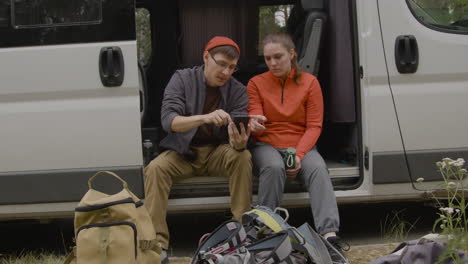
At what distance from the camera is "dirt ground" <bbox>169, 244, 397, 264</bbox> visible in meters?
3.24

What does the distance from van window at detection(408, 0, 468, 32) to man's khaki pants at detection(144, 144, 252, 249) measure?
1352 millimetres

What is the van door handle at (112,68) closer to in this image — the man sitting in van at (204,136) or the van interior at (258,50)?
the man sitting in van at (204,136)

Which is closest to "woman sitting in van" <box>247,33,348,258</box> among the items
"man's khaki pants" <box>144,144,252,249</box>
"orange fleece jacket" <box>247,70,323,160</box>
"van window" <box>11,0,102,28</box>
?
"orange fleece jacket" <box>247,70,323,160</box>

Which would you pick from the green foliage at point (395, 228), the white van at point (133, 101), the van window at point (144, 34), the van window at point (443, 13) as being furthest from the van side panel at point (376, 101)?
the van window at point (144, 34)

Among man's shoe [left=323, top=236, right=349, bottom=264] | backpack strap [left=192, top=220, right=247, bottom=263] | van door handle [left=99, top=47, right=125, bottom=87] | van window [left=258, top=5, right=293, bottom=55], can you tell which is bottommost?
man's shoe [left=323, top=236, right=349, bottom=264]

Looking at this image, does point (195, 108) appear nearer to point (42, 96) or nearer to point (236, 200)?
point (236, 200)

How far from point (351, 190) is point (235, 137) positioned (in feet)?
2.77

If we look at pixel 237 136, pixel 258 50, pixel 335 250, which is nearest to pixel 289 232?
pixel 335 250

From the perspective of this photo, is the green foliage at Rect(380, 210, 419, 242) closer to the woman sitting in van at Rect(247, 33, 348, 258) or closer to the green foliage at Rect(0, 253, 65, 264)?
the woman sitting in van at Rect(247, 33, 348, 258)

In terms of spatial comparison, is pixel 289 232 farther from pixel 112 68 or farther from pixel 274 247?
pixel 112 68

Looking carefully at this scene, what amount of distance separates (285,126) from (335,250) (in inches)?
38.7

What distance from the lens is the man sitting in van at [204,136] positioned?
133 inches

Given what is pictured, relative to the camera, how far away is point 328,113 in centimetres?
411

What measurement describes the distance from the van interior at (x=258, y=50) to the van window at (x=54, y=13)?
0.65 metres
